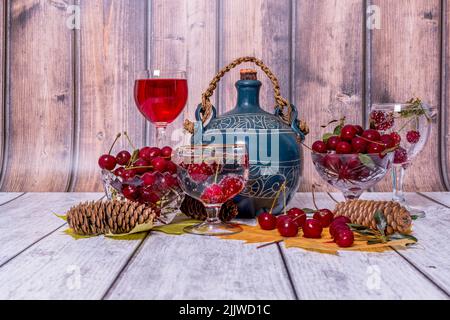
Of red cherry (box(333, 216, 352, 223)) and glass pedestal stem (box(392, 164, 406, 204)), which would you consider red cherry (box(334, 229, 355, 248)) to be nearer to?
red cherry (box(333, 216, 352, 223))

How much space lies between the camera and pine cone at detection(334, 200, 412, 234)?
115 centimetres

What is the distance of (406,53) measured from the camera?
188 cm

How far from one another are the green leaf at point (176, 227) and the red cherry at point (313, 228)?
0.23m

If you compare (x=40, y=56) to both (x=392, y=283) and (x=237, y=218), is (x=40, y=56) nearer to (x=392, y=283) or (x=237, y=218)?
(x=237, y=218)

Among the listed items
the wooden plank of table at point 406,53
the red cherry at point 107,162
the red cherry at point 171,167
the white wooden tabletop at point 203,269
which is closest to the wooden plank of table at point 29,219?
the white wooden tabletop at point 203,269

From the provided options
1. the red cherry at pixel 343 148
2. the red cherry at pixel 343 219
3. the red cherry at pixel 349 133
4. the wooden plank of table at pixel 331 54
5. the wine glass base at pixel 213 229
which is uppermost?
the wooden plank of table at pixel 331 54

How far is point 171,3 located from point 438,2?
779mm

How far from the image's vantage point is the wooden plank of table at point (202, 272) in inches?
32.8

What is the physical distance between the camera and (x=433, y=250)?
107 cm

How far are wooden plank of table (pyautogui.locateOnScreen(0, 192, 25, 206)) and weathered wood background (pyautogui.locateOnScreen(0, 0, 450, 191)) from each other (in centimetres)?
10

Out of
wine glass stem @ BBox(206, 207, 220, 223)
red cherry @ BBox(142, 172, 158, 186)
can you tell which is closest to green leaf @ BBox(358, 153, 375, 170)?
wine glass stem @ BBox(206, 207, 220, 223)

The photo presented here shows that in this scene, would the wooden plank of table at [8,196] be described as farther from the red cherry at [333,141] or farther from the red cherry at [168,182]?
the red cherry at [333,141]

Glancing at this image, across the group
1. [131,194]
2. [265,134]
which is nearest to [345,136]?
[265,134]
